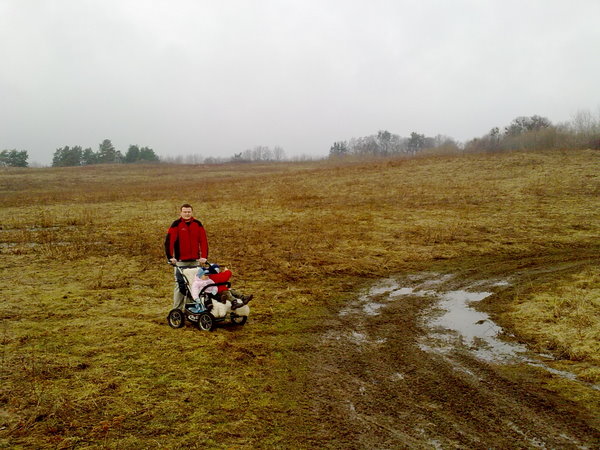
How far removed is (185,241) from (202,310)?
1.60 meters

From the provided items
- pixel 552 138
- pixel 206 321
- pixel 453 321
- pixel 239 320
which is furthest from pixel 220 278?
pixel 552 138

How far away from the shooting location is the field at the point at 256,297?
608 cm

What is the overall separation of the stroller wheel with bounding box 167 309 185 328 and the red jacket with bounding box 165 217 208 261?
127cm

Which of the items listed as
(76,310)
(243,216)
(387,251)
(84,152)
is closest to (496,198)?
(387,251)

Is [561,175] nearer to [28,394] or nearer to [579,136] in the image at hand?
[579,136]

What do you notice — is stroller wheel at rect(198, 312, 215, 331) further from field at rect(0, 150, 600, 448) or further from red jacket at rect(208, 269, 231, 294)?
red jacket at rect(208, 269, 231, 294)

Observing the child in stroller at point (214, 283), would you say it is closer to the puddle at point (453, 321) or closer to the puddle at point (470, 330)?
the puddle at point (453, 321)

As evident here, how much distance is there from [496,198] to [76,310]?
28.0 metres

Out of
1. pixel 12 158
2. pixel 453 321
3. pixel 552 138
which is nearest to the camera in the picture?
pixel 453 321

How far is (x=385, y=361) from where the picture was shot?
8.25 metres

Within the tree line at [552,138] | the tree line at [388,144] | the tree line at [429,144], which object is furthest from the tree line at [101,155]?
the tree line at [552,138]

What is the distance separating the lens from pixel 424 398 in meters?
6.79

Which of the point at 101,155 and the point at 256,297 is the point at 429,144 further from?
the point at 256,297

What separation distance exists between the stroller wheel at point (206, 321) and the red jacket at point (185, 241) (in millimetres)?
1311
